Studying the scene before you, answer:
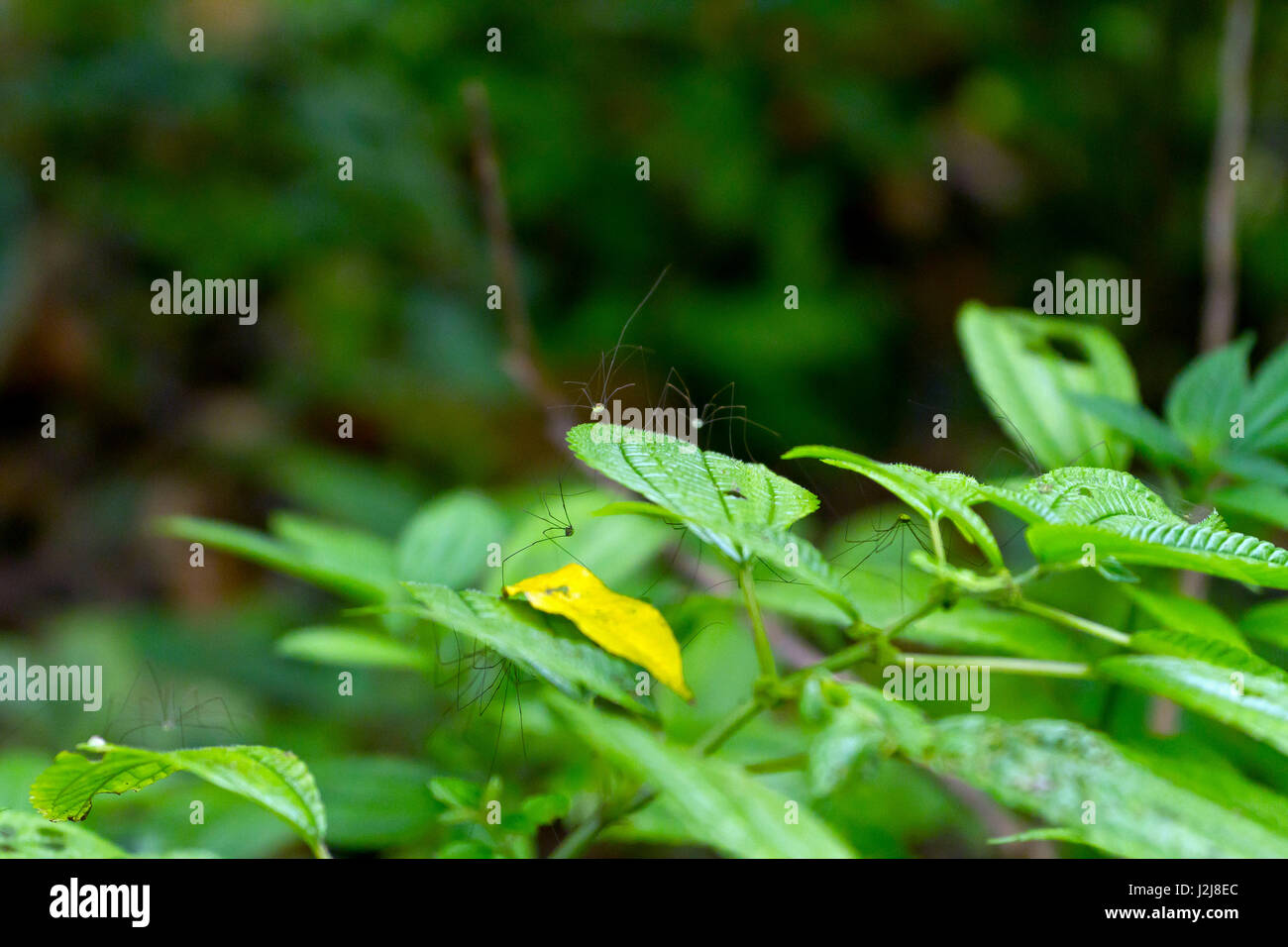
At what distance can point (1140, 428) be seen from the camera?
640mm

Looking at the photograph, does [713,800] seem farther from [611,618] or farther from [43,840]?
[43,840]

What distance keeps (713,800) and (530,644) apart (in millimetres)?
105

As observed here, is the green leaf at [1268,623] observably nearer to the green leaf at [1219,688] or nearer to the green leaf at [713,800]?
the green leaf at [1219,688]

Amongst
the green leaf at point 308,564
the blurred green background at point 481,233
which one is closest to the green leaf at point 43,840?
the green leaf at point 308,564

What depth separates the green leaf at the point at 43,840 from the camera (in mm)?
426

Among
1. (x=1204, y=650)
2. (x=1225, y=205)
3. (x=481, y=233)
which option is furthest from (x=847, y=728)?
(x=481, y=233)

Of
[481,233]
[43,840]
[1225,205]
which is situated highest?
[481,233]

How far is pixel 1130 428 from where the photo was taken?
0.64 meters

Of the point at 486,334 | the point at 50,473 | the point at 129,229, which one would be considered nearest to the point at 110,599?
the point at 50,473

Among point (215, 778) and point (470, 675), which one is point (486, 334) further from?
point (215, 778)

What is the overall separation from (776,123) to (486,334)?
85cm

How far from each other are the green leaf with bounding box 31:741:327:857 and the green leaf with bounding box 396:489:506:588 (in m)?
0.23

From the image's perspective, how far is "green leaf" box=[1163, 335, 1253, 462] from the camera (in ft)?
2.10
